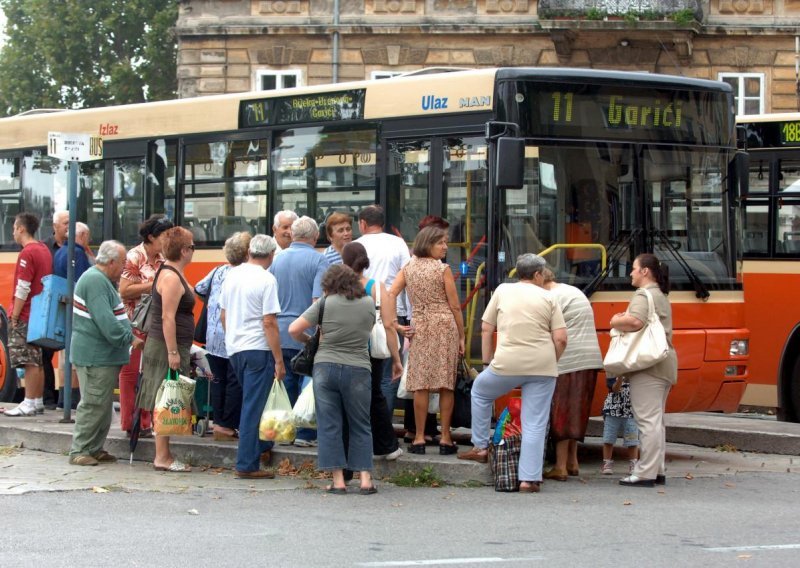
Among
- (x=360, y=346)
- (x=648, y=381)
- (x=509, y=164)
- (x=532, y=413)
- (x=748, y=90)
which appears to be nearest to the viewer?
(x=360, y=346)

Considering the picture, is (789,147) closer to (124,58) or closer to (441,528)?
(441,528)

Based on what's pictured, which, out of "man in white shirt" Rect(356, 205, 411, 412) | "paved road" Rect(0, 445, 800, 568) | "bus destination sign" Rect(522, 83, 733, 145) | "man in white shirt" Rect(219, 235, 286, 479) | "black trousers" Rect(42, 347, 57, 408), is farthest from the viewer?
"black trousers" Rect(42, 347, 57, 408)

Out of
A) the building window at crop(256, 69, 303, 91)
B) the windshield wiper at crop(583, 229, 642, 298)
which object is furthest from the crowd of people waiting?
the building window at crop(256, 69, 303, 91)

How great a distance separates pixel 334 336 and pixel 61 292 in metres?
4.70

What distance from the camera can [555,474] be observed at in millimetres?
10828

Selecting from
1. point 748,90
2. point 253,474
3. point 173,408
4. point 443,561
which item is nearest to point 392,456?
point 253,474

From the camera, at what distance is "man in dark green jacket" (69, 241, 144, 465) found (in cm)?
1088

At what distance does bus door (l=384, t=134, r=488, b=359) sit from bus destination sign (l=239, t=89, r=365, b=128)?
625 mm

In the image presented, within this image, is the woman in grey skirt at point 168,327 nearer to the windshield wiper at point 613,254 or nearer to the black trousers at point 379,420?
the black trousers at point 379,420

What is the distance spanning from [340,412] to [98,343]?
2.21 metres

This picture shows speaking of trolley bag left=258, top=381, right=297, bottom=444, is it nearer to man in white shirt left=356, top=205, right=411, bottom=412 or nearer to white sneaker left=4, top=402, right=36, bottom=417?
man in white shirt left=356, top=205, right=411, bottom=412

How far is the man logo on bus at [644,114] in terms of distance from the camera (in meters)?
11.8

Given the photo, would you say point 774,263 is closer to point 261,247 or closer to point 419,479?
point 419,479

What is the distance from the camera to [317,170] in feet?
43.2
